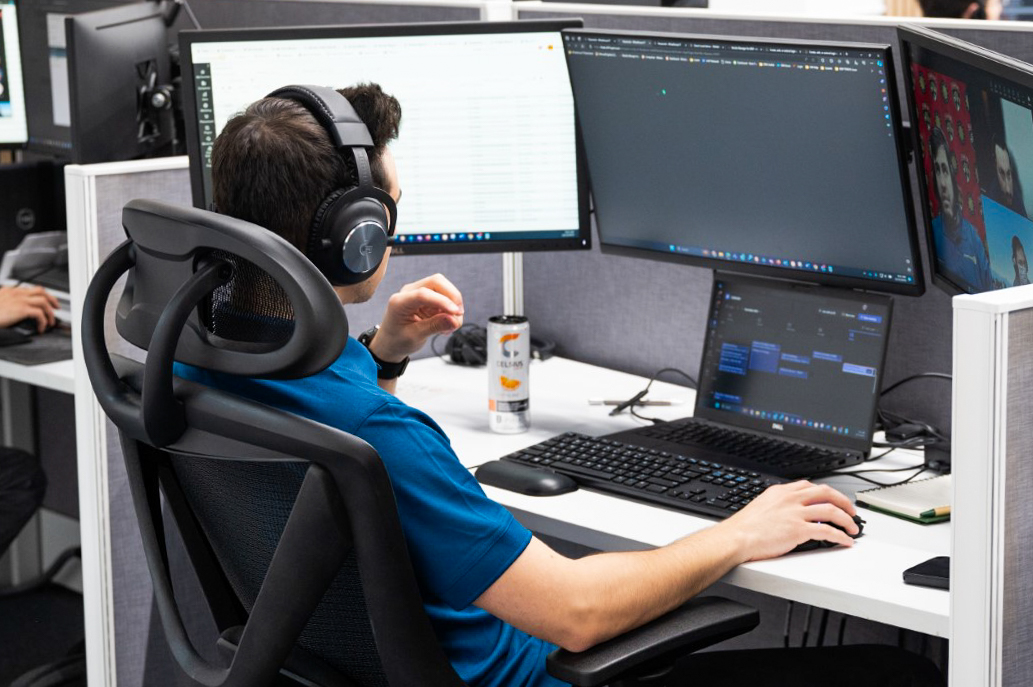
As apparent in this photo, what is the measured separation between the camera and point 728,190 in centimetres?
169

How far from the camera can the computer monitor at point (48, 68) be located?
8.99 ft

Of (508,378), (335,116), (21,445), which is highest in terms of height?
(335,116)

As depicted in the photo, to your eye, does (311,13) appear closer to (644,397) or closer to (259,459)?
(644,397)

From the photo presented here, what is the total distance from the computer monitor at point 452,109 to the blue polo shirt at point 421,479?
0.76m

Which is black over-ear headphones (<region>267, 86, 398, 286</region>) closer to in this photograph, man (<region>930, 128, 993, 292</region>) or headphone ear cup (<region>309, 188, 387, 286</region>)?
headphone ear cup (<region>309, 188, 387, 286</region>)

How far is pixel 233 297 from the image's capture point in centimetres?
108

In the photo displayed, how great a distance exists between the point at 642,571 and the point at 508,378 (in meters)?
0.61

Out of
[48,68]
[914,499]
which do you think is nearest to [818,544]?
[914,499]

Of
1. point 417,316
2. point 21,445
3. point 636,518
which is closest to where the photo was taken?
point 636,518

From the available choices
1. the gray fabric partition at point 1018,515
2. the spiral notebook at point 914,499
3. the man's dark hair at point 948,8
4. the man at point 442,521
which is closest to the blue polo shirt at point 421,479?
the man at point 442,521

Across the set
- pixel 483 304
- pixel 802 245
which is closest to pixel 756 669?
pixel 802 245

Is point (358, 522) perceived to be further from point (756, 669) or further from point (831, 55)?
point (831, 55)

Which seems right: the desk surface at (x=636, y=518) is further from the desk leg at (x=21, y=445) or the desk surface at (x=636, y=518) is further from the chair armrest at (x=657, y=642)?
the desk leg at (x=21, y=445)

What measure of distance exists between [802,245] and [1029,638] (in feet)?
2.07
